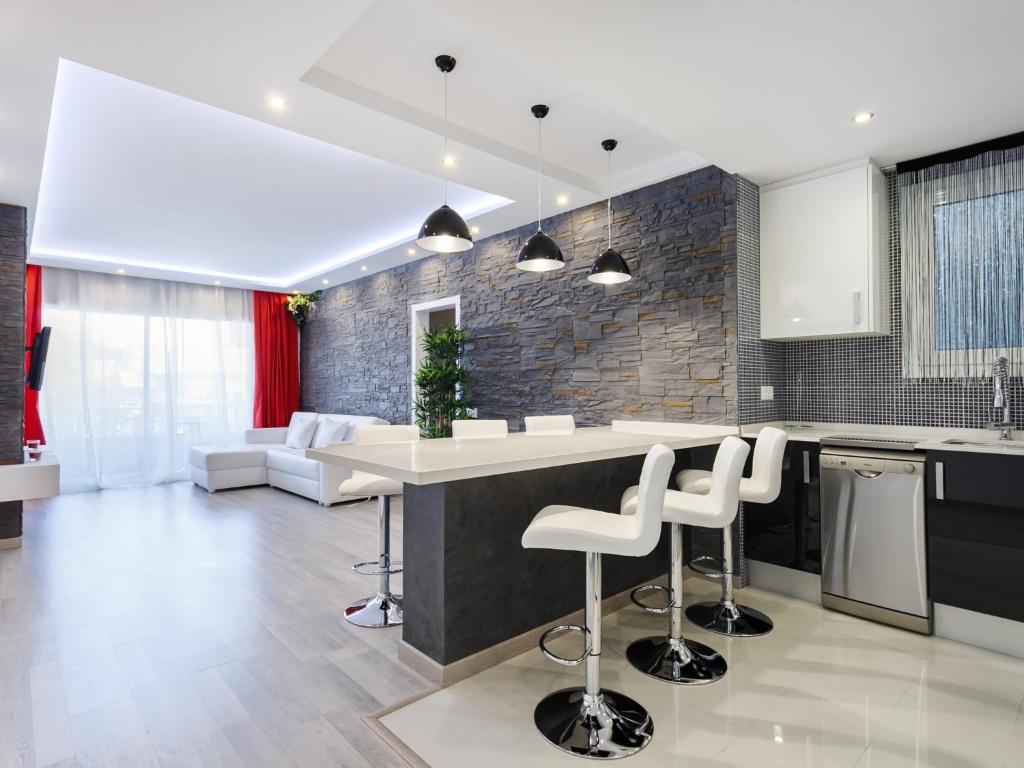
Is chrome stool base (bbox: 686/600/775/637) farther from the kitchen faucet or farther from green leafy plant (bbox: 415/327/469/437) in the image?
green leafy plant (bbox: 415/327/469/437)

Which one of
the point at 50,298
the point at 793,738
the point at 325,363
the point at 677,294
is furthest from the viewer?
the point at 325,363

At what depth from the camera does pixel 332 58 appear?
8.58ft

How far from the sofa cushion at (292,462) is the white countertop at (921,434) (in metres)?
4.35

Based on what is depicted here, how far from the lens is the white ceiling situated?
2.07 meters

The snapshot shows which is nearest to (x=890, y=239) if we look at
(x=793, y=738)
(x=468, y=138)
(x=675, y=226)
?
(x=675, y=226)

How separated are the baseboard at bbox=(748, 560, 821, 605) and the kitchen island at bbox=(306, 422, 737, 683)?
44.4 inches

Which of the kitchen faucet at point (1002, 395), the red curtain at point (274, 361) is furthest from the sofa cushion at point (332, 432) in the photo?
the kitchen faucet at point (1002, 395)

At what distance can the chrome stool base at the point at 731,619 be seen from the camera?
2746 mm

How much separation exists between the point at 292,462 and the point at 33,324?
11.5 feet

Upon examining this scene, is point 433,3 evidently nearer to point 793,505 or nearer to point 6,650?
point 793,505

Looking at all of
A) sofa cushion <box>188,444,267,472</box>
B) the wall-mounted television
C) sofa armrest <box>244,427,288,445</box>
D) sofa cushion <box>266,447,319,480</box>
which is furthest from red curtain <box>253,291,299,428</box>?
the wall-mounted television

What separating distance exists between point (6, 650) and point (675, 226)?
435cm

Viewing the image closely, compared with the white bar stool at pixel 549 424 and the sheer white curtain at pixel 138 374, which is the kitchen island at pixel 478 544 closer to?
the white bar stool at pixel 549 424

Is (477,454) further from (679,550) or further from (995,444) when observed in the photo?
(995,444)
